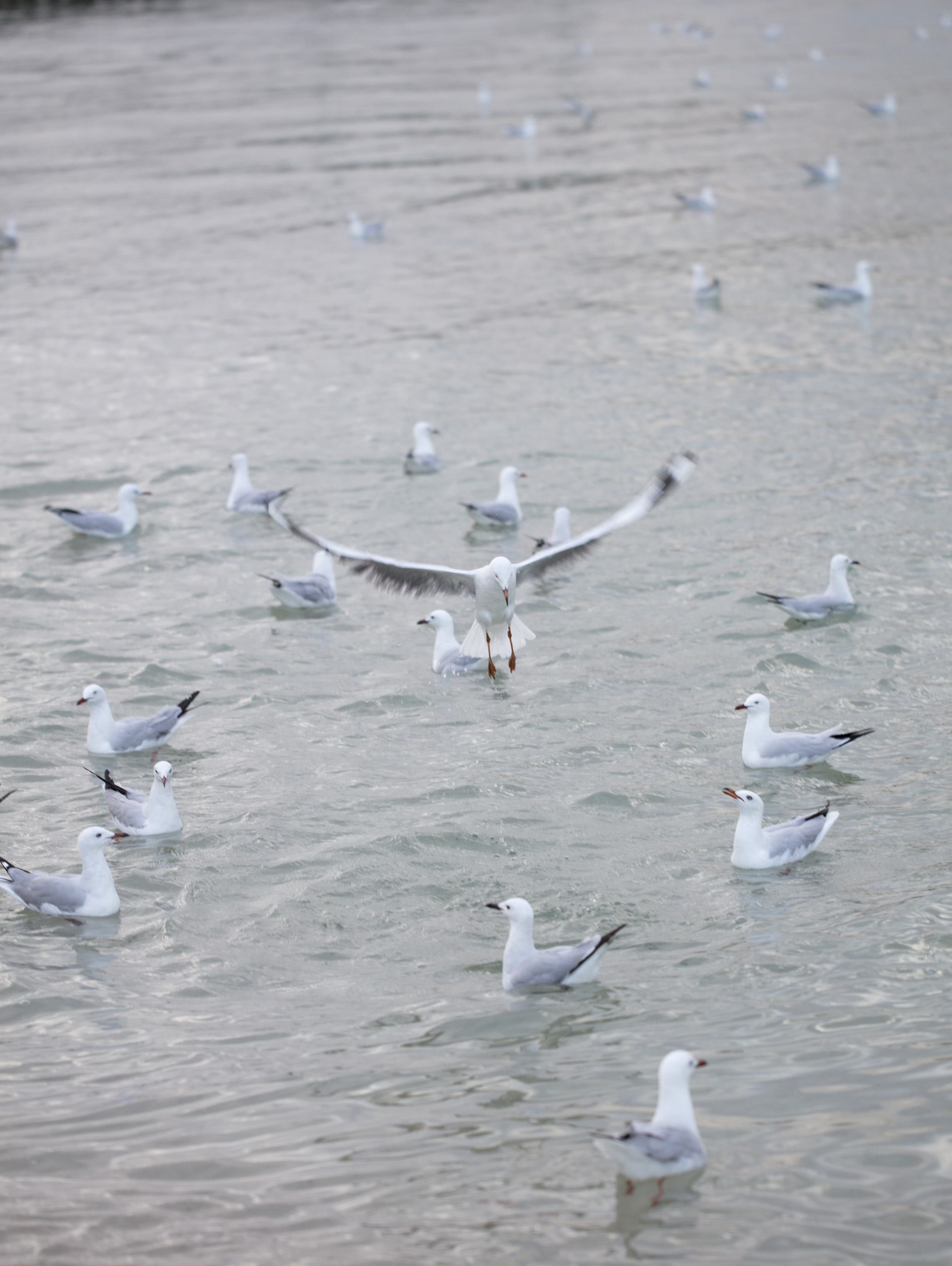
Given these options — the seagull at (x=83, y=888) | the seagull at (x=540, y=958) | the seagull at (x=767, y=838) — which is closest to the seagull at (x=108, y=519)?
the seagull at (x=83, y=888)

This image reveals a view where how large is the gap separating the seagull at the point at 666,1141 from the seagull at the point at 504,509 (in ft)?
35.1

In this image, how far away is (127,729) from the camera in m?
12.2

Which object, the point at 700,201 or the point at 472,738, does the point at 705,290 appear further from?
the point at 472,738

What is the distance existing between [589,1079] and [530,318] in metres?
19.7

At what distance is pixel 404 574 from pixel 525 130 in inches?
1327

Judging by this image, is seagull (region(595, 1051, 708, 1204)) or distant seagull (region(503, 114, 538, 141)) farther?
A: distant seagull (region(503, 114, 538, 141))

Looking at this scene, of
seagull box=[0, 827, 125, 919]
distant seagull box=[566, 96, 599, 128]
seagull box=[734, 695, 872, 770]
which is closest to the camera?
seagull box=[0, 827, 125, 919]

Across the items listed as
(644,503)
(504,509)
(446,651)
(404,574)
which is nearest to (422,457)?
(504,509)

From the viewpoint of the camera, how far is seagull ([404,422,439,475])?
18969 mm

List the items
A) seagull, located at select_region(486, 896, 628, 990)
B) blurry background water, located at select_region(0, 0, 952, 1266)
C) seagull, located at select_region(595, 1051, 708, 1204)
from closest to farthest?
1. seagull, located at select_region(595, 1051, 708, 1204)
2. blurry background water, located at select_region(0, 0, 952, 1266)
3. seagull, located at select_region(486, 896, 628, 990)

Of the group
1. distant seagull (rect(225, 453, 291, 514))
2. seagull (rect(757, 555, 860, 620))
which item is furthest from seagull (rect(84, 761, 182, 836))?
distant seagull (rect(225, 453, 291, 514))

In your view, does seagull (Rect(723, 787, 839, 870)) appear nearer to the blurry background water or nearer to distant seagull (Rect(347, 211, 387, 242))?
the blurry background water

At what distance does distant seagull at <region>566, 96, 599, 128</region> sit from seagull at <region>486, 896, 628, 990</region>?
40.4m

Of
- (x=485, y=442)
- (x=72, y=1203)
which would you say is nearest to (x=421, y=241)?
A: (x=485, y=442)
